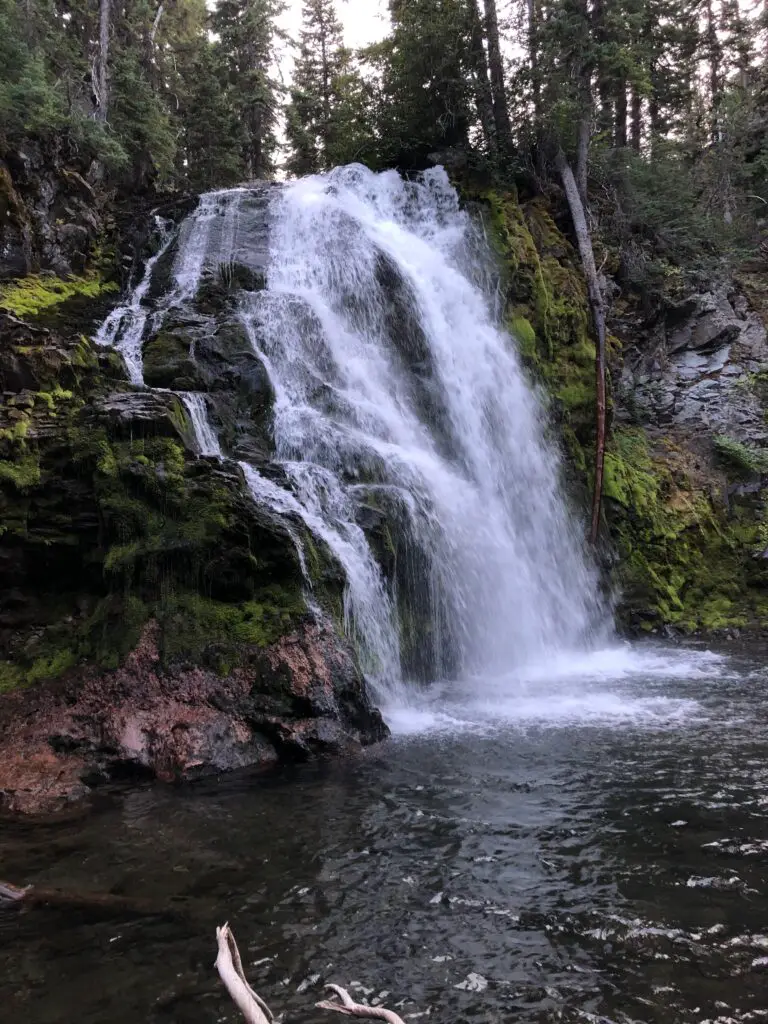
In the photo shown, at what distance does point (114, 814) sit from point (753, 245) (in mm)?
21962

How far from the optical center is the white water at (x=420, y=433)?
33.6ft

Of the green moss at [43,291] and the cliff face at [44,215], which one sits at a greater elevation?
the cliff face at [44,215]

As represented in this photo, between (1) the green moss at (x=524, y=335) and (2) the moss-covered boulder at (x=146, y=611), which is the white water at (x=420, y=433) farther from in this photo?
(2) the moss-covered boulder at (x=146, y=611)

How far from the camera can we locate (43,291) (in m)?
12.9

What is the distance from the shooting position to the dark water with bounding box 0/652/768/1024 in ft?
12.2

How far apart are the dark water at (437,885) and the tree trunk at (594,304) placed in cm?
753

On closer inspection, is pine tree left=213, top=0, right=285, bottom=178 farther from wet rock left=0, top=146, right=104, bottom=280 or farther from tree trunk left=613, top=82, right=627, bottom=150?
wet rock left=0, top=146, right=104, bottom=280

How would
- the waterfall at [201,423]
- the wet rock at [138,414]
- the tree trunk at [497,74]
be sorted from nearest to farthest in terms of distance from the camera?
the wet rock at [138,414], the waterfall at [201,423], the tree trunk at [497,74]

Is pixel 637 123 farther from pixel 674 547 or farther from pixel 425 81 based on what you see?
pixel 674 547

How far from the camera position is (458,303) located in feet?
50.2

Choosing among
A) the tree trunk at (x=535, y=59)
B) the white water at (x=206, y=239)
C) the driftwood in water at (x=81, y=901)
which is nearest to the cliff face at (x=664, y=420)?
the tree trunk at (x=535, y=59)

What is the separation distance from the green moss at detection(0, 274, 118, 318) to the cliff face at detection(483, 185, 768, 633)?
867cm

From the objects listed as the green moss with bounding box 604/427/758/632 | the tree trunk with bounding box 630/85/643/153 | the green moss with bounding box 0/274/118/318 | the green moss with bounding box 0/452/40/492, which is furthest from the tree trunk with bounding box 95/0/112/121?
the tree trunk with bounding box 630/85/643/153

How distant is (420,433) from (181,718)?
7.13m
